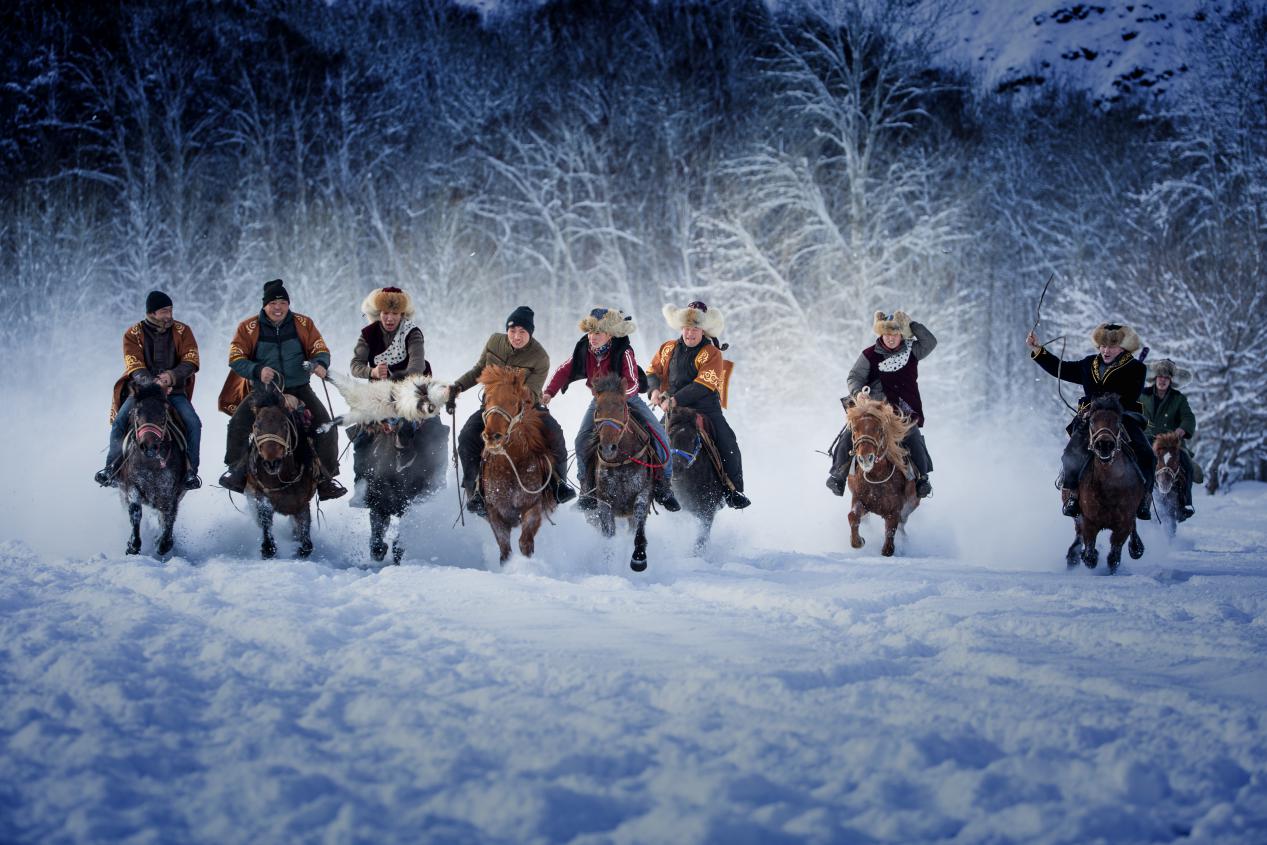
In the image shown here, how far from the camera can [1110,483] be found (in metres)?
8.63

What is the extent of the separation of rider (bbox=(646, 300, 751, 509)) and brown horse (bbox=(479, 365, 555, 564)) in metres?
1.94

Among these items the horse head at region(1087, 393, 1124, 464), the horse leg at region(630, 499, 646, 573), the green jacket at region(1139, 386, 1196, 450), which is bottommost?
the horse leg at region(630, 499, 646, 573)

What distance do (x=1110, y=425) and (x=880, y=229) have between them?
580 inches

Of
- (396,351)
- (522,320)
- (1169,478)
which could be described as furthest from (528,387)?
(1169,478)

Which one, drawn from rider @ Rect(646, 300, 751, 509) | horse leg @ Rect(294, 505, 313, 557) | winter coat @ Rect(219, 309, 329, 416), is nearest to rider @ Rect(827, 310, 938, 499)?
rider @ Rect(646, 300, 751, 509)

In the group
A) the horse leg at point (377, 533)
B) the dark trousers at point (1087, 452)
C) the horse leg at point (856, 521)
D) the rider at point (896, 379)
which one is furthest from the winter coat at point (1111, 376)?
the horse leg at point (377, 533)

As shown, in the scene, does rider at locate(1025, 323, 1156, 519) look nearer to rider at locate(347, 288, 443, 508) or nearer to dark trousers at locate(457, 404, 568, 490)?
dark trousers at locate(457, 404, 568, 490)

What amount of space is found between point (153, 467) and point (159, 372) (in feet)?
3.61

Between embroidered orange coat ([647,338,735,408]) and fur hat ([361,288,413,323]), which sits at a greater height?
fur hat ([361,288,413,323])

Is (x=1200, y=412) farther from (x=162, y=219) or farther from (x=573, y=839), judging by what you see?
(x=162, y=219)

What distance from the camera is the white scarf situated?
9070mm

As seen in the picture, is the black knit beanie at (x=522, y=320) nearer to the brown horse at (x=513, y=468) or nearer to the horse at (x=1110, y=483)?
the brown horse at (x=513, y=468)

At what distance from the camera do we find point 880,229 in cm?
2252

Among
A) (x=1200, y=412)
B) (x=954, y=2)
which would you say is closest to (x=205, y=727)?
(x=1200, y=412)
